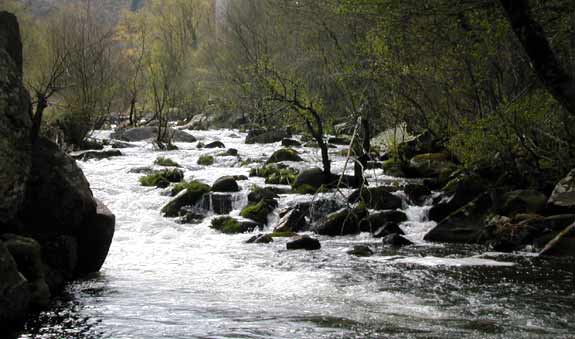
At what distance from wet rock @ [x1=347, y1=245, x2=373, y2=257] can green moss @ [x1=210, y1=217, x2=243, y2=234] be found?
4.21 meters

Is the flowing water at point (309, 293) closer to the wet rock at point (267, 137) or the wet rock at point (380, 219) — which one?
the wet rock at point (380, 219)

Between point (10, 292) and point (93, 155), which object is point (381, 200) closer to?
point (10, 292)

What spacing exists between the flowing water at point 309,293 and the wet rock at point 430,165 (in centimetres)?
407

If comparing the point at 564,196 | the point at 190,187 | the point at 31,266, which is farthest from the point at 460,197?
the point at 31,266

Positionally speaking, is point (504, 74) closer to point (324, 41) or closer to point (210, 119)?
point (324, 41)

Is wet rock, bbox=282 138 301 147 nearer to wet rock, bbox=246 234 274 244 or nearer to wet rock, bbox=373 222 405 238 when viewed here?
wet rock, bbox=373 222 405 238

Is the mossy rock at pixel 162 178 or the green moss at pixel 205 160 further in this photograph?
the green moss at pixel 205 160

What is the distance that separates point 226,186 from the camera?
20438 millimetres

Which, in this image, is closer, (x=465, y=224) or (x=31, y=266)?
(x=31, y=266)

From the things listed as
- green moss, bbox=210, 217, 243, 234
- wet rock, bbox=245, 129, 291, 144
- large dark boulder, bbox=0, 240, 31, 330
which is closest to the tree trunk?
large dark boulder, bbox=0, 240, 31, 330

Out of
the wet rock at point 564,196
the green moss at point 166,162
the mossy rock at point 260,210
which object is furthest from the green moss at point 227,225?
the green moss at point 166,162

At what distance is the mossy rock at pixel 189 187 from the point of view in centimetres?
2027

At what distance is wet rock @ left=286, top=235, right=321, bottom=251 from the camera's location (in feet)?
49.0

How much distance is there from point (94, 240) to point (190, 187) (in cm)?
851
